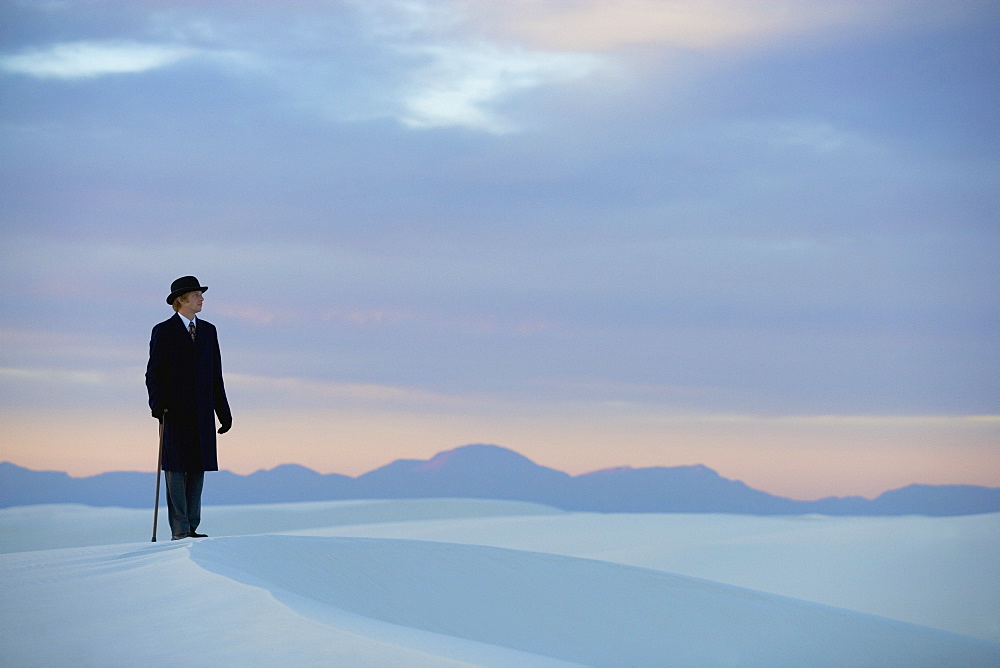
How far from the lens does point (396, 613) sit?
19.1 feet

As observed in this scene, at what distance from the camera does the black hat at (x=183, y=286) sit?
691cm

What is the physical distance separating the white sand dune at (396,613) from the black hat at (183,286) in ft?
5.19

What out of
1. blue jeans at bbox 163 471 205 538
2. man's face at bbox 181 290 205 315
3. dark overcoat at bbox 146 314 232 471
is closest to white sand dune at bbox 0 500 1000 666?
blue jeans at bbox 163 471 205 538

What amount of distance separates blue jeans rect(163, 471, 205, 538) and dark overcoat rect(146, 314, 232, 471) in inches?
2.7

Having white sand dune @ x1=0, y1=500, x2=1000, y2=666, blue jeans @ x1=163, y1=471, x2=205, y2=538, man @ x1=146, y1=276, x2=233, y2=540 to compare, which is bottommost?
white sand dune @ x1=0, y1=500, x2=1000, y2=666

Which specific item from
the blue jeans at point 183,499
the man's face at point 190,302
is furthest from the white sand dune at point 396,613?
the man's face at point 190,302

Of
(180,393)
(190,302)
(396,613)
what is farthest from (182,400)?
(396,613)

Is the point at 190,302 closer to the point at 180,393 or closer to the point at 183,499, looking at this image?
the point at 180,393

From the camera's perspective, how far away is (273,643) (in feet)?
13.3

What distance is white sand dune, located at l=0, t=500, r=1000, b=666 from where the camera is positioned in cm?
412

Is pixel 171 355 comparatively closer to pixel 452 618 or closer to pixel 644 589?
pixel 452 618

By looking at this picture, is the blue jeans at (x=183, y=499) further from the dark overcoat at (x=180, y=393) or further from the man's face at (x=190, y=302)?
the man's face at (x=190, y=302)

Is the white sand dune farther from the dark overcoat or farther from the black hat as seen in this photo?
the black hat

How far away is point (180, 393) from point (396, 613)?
2190mm
